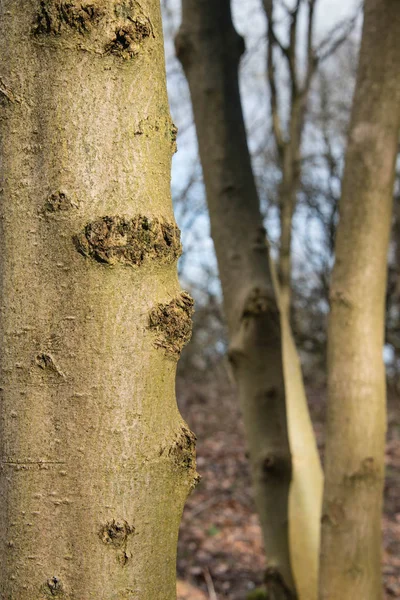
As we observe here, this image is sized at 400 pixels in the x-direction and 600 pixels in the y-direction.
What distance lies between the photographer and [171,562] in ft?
2.98

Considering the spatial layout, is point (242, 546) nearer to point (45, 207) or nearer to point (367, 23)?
point (367, 23)

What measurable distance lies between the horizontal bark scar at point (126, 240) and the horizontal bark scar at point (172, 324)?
70 mm

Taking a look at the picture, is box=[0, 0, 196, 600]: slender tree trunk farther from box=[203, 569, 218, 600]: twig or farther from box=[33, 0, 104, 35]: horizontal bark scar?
box=[203, 569, 218, 600]: twig

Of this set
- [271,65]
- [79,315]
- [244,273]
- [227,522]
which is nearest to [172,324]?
[79,315]

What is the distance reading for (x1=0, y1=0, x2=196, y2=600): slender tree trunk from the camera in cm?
83

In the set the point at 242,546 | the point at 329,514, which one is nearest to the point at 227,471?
the point at 242,546

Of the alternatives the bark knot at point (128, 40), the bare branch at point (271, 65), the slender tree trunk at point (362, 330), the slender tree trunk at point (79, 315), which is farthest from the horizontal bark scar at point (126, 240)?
the bare branch at point (271, 65)

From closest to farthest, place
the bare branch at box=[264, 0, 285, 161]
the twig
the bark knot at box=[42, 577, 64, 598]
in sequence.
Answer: the bark knot at box=[42, 577, 64, 598] → the twig → the bare branch at box=[264, 0, 285, 161]

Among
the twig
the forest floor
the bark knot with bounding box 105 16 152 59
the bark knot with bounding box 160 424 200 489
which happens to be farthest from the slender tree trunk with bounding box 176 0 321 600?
the bark knot with bounding box 105 16 152 59

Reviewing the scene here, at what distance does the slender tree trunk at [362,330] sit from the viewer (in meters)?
2.05

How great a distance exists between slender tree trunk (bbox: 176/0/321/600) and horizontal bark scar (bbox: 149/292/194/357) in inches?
53.3

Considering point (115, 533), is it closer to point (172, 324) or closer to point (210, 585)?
point (172, 324)

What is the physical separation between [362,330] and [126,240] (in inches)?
56.6

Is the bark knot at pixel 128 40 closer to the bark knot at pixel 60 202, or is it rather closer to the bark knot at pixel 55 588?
the bark knot at pixel 60 202
